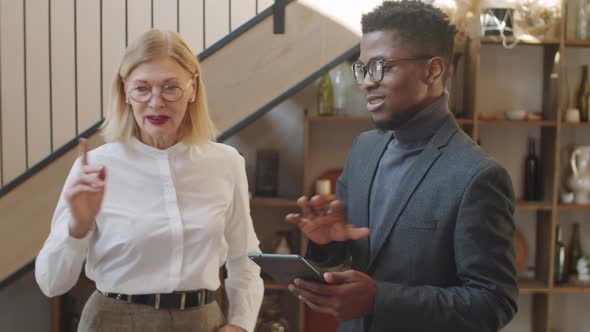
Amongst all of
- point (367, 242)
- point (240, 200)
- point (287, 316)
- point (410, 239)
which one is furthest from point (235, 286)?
point (287, 316)

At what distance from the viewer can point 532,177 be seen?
4.16 meters

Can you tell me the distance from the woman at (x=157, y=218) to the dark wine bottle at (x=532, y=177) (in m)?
2.73

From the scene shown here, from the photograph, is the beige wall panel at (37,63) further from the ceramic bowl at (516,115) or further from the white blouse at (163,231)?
the ceramic bowl at (516,115)

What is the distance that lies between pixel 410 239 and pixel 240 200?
28.1 inches

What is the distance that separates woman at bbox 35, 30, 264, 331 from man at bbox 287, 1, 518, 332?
43 cm

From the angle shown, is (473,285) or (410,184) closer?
(473,285)

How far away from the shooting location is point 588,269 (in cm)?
407

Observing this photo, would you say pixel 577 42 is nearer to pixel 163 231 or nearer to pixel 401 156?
pixel 401 156

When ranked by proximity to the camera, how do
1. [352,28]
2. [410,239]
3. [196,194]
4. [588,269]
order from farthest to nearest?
[588,269], [352,28], [196,194], [410,239]

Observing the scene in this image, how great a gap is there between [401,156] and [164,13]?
317cm

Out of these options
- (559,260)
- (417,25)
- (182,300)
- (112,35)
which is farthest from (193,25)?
(417,25)

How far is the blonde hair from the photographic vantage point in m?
1.79

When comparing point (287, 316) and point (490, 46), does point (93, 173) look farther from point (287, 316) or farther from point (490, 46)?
point (490, 46)

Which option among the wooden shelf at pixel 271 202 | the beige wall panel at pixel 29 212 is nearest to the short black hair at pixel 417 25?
the beige wall panel at pixel 29 212
